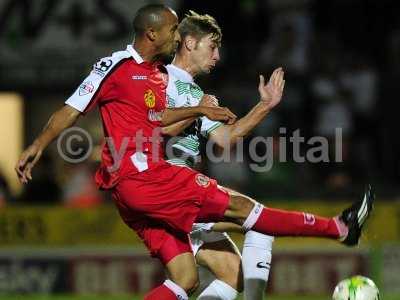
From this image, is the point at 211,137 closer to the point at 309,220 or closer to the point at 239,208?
the point at 239,208

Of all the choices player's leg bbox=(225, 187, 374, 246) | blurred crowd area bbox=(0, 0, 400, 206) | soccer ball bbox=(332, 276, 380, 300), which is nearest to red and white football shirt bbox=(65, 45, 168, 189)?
player's leg bbox=(225, 187, 374, 246)

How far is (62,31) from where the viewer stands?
46.1 ft

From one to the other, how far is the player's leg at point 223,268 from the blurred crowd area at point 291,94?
4.79 meters

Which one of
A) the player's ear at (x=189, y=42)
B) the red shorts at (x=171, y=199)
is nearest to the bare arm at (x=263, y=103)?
the red shorts at (x=171, y=199)

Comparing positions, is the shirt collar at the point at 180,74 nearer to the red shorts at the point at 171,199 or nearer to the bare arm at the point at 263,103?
the bare arm at the point at 263,103

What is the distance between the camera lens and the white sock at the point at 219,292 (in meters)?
8.34

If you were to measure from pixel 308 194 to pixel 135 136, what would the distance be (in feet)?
20.5

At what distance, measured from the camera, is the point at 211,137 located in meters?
8.08

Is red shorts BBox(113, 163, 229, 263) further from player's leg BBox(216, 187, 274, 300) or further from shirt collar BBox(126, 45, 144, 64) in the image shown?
shirt collar BBox(126, 45, 144, 64)

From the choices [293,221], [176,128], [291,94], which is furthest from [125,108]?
[291,94]

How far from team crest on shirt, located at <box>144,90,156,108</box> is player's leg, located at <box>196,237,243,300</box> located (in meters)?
1.35

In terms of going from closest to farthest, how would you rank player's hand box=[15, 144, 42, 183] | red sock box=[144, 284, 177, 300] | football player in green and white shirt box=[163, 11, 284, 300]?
player's hand box=[15, 144, 42, 183] → red sock box=[144, 284, 177, 300] → football player in green and white shirt box=[163, 11, 284, 300]

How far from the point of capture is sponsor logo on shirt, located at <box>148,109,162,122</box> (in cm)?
758

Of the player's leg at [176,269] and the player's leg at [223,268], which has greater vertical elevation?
the player's leg at [176,269]
